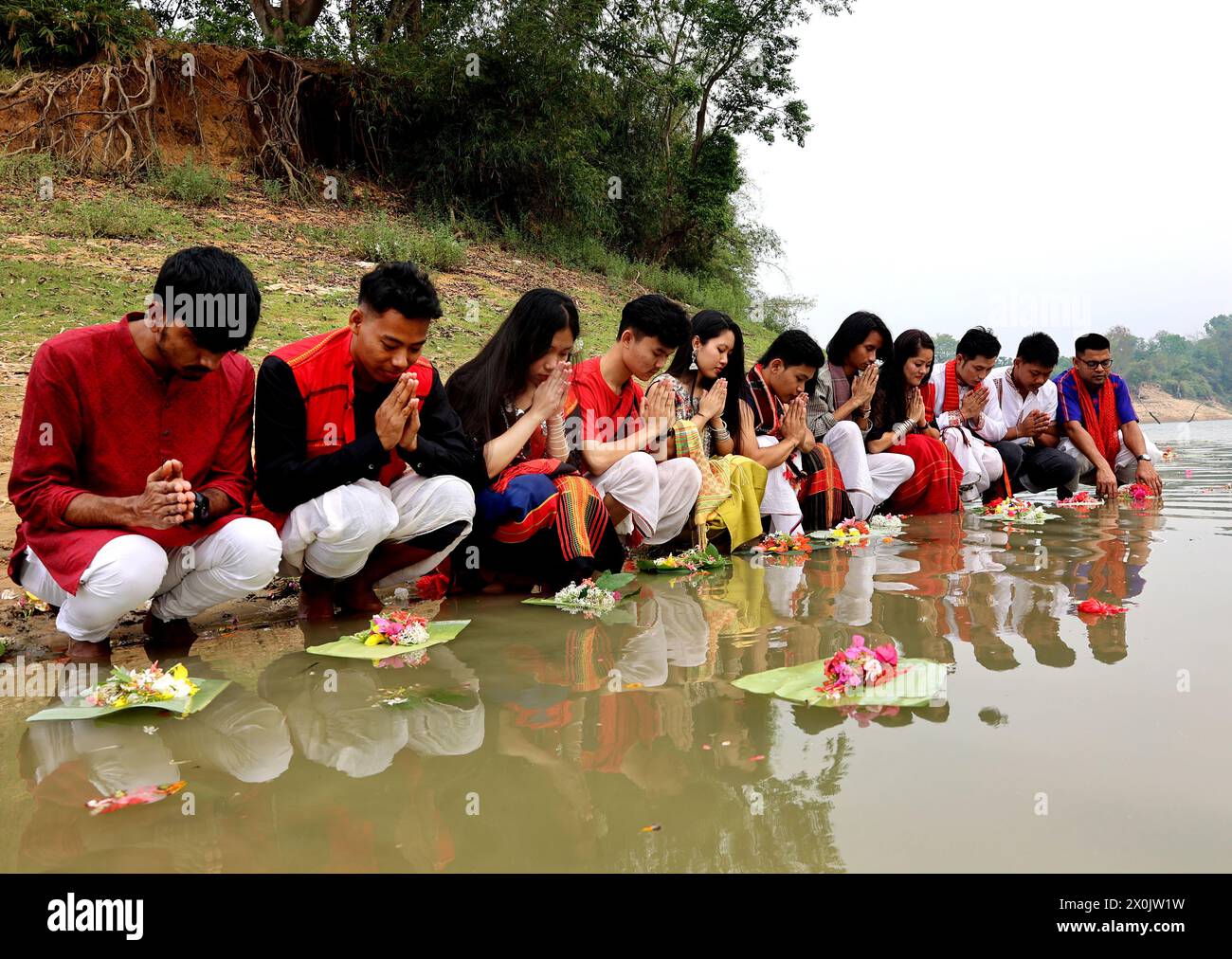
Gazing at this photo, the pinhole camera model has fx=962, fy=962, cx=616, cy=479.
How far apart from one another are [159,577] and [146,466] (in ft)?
1.33

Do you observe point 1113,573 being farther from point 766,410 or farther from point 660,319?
point 660,319

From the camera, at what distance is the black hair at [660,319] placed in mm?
4586

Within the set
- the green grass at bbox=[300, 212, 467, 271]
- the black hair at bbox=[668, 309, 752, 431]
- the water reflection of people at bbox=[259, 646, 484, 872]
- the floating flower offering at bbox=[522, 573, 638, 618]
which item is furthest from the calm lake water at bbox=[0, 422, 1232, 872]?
the green grass at bbox=[300, 212, 467, 271]

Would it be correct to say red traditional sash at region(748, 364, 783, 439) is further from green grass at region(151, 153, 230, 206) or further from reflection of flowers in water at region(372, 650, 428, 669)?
green grass at region(151, 153, 230, 206)

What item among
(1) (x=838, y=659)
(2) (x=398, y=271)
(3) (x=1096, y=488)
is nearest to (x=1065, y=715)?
(1) (x=838, y=659)

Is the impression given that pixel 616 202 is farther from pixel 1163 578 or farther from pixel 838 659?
pixel 838 659

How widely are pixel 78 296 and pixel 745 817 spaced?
8664 millimetres

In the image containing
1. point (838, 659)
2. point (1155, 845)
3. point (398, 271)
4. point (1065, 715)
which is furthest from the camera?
point (398, 271)

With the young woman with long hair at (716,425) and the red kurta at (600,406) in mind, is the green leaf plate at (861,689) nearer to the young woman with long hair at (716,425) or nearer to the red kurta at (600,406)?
the red kurta at (600,406)

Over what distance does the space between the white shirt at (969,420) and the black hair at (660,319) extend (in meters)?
3.11

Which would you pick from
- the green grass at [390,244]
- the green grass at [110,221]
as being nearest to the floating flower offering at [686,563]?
the green grass at [390,244]

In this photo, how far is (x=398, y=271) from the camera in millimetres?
3498

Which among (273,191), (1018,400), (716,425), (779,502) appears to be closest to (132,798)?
(716,425)

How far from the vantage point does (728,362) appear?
17.7 feet
